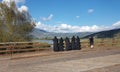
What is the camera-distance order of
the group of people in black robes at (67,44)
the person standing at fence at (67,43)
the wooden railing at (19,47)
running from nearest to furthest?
the wooden railing at (19,47) → the group of people in black robes at (67,44) → the person standing at fence at (67,43)

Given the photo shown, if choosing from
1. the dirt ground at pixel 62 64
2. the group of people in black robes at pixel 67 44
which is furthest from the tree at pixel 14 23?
the dirt ground at pixel 62 64

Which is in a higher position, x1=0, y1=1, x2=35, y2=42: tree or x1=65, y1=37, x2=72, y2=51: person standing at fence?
x1=0, y1=1, x2=35, y2=42: tree

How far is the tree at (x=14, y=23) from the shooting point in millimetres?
35281

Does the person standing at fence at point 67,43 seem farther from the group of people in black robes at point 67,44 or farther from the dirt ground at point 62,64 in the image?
the dirt ground at point 62,64

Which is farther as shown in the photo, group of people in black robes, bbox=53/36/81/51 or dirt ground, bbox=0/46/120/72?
group of people in black robes, bbox=53/36/81/51

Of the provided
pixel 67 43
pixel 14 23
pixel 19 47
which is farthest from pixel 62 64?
pixel 14 23

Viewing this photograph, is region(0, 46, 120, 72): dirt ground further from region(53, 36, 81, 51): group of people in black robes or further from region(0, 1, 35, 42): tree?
region(0, 1, 35, 42): tree

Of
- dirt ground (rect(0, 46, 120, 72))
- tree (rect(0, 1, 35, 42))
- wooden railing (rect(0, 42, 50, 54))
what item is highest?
tree (rect(0, 1, 35, 42))

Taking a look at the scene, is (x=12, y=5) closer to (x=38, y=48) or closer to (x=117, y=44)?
(x=38, y=48)

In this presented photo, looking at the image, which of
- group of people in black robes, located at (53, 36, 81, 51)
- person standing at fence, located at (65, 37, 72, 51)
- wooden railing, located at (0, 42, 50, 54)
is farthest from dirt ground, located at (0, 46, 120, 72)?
person standing at fence, located at (65, 37, 72, 51)

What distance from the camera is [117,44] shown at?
41.2 meters

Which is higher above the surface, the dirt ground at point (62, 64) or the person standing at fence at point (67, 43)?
the person standing at fence at point (67, 43)

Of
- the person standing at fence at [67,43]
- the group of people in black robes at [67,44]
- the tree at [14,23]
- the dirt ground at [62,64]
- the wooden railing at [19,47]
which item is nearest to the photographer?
the dirt ground at [62,64]

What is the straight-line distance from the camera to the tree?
35281 mm
